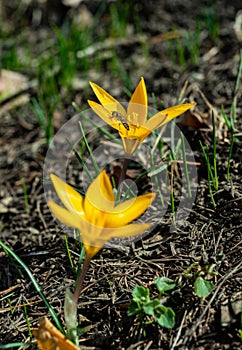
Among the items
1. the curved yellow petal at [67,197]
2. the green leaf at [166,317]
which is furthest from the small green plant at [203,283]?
the curved yellow petal at [67,197]

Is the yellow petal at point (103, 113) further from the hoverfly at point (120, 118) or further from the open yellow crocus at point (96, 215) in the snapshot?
the open yellow crocus at point (96, 215)

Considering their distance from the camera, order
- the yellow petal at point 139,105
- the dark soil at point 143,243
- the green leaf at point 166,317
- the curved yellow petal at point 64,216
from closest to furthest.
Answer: the curved yellow petal at point 64,216
the green leaf at point 166,317
the dark soil at point 143,243
the yellow petal at point 139,105

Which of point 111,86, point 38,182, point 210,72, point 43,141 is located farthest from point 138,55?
point 38,182

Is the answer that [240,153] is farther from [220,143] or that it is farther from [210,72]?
[210,72]

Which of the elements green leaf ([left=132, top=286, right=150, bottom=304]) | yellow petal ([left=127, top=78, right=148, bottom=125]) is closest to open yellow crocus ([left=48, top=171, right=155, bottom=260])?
green leaf ([left=132, top=286, right=150, bottom=304])

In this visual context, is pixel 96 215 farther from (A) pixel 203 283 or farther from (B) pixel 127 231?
(A) pixel 203 283

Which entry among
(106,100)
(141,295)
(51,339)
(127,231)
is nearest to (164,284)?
(141,295)
